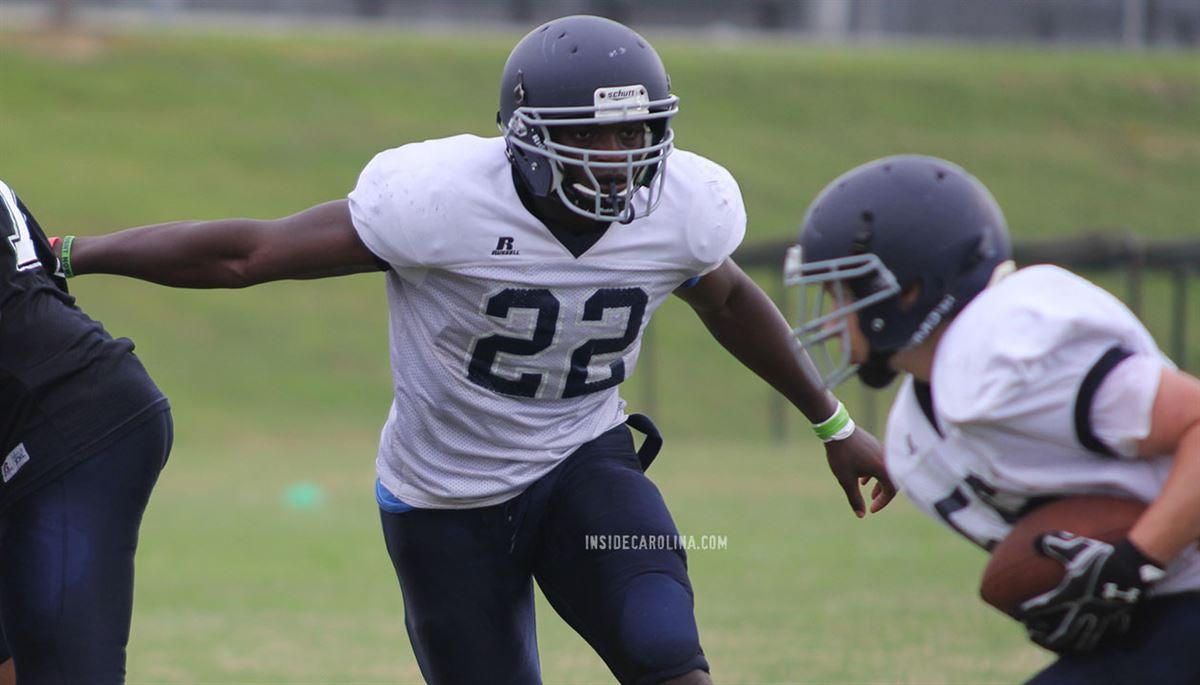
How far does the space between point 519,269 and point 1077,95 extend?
2922 centimetres

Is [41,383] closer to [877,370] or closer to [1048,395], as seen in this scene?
[877,370]

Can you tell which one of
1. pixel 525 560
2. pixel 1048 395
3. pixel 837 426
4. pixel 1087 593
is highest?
pixel 1048 395

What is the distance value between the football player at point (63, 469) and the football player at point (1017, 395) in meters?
1.52

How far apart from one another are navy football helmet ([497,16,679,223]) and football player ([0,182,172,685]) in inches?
40.1

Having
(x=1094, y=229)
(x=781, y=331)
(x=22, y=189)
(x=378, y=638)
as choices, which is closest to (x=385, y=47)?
(x=22, y=189)

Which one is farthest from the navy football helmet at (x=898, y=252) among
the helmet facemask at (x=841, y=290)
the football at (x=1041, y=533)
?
the football at (x=1041, y=533)

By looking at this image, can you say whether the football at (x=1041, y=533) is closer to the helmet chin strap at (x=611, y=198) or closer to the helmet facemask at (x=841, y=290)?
the helmet facemask at (x=841, y=290)

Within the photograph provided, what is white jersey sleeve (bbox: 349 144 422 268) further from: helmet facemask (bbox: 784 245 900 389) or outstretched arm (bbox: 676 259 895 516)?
helmet facemask (bbox: 784 245 900 389)

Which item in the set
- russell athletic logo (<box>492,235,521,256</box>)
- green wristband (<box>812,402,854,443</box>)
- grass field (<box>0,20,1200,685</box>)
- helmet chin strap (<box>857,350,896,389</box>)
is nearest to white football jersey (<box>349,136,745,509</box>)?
russell athletic logo (<box>492,235,521,256</box>)

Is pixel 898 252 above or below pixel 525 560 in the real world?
above

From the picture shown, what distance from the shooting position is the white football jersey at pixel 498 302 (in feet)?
12.2

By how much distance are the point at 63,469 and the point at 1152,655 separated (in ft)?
7.32

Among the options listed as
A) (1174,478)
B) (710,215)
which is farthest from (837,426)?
(1174,478)

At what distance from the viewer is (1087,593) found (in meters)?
2.80
